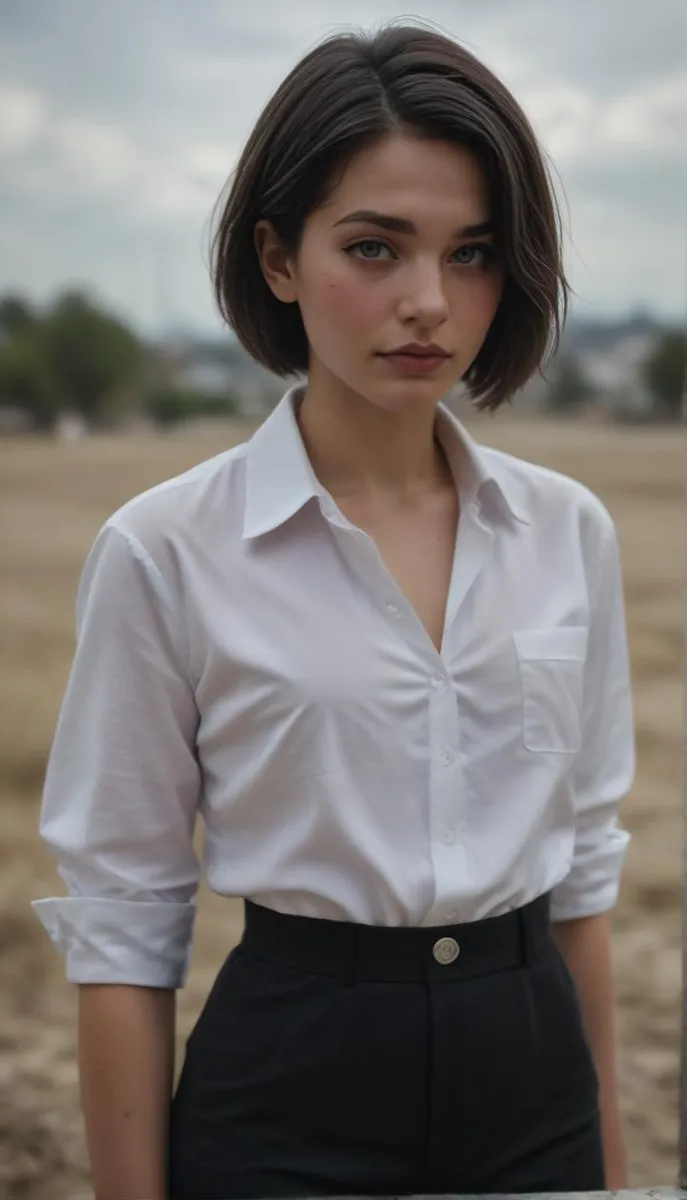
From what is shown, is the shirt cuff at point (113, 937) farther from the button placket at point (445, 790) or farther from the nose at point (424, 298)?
the nose at point (424, 298)

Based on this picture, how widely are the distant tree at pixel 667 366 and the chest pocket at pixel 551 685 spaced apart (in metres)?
1.23

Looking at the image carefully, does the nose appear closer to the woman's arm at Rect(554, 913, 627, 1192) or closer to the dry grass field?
the woman's arm at Rect(554, 913, 627, 1192)

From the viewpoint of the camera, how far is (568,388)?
2137 millimetres

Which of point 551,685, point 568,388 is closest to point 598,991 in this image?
point 551,685

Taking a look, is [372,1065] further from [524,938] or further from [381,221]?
[381,221]

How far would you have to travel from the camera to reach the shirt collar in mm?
972

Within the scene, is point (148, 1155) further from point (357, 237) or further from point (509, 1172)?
point (357, 237)

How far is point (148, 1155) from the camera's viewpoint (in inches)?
39.1

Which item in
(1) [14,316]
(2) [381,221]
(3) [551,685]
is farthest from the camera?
(1) [14,316]

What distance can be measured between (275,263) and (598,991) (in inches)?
26.7

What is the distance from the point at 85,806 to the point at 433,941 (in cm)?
27

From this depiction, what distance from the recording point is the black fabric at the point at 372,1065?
0.93 meters

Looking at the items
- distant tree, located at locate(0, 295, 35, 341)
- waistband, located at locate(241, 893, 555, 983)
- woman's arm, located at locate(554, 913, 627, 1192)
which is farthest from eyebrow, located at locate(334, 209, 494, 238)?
distant tree, located at locate(0, 295, 35, 341)

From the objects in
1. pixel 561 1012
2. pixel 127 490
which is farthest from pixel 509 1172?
pixel 127 490
